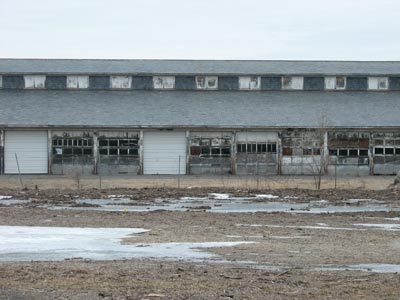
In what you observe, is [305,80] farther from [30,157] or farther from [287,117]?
[30,157]

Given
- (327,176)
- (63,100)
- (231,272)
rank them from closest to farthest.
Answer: (231,272)
(327,176)
(63,100)

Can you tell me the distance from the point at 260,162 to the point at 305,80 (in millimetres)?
8215

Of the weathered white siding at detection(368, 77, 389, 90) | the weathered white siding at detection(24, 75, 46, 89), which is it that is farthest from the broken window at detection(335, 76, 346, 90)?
the weathered white siding at detection(24, 75, 46, 89)

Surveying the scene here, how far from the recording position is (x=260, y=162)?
4912 centimetres

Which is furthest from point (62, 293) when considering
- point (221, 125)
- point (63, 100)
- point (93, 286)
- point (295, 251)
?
point (63, 100)

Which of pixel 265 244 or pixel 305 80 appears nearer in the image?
pixel 265 244

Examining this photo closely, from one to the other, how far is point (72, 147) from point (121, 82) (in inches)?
282

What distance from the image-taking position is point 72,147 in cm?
4894

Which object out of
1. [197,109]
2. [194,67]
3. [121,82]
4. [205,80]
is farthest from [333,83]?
[121,82]

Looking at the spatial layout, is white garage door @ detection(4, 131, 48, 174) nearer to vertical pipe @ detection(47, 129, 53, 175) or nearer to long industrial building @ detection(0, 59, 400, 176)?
long industrial building @ detection(0, 59, 400, 176)

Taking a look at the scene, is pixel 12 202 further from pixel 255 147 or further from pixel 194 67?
pixel 194 67

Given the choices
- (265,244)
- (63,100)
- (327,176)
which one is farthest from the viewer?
(63,100)

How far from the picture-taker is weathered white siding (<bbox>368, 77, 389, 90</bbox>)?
181ft

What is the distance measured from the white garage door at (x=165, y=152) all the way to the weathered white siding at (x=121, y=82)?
650 cm
